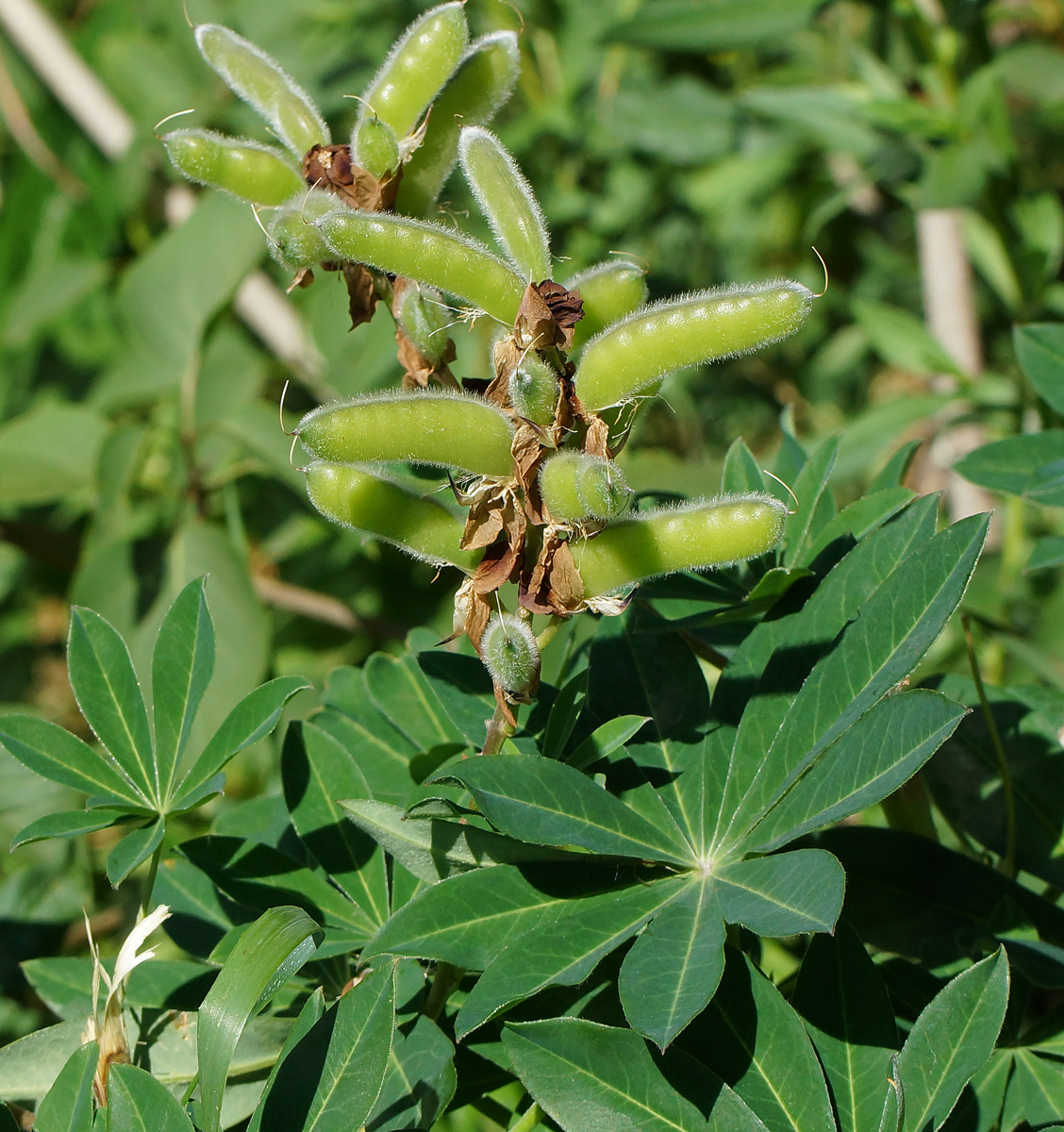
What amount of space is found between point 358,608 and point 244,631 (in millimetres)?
534

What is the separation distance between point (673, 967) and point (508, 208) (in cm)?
50

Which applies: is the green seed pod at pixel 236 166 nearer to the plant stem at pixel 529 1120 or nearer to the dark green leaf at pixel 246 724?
the dark green leaf at pixel 246 724

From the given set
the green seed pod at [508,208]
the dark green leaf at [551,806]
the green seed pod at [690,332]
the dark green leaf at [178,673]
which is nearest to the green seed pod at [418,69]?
the green seed pod at [508,208]

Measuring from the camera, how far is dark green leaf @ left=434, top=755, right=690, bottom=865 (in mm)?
678

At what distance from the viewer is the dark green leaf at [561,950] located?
0.66m

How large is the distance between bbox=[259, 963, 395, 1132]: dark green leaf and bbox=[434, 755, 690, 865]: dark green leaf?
12 centimetres

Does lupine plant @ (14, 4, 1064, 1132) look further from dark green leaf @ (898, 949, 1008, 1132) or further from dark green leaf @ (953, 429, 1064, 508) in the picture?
dark green leaf @ (953, 429, 1064, 508)

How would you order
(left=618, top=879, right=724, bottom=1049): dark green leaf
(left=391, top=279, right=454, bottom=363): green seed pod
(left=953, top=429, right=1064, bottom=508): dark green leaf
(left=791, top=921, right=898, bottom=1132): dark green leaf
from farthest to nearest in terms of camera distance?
1. (left=953, top=429, right=1064, bottom=508): dark green leaf
2. (left=391, top=279, right=454, bottom=363): green seed pod
3. (left=791, top=921, right=898, bottom=1132): dark green leaf
4. (left=618, top=879, right=724, bottom=1049): dark green leaf

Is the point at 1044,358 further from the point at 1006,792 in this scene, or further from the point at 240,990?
the point at 240,990

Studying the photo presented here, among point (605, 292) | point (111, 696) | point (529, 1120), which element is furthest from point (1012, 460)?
point (111, 696)

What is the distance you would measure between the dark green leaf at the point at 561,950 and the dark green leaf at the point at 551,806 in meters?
0.04

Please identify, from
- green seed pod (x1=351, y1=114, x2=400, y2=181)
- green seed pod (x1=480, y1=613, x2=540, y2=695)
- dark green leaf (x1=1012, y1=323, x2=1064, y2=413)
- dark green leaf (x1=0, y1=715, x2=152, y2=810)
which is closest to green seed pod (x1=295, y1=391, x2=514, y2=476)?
green seed pod (x1=480, y1=613, x2=540, y2=695)

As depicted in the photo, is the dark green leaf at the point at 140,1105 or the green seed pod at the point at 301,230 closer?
the dark green leaf at the point at 140,1105

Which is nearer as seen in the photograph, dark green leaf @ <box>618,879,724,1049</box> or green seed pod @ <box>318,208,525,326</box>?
dark green leaf @ <box>618,879,724,1049</box>
